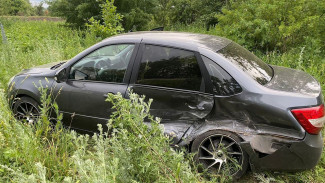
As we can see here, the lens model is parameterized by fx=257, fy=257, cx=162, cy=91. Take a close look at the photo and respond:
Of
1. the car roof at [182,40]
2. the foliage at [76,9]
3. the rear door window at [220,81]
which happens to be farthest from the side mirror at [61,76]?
the foliage at [76,9]

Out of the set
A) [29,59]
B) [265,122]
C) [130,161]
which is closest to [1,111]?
[130,161]

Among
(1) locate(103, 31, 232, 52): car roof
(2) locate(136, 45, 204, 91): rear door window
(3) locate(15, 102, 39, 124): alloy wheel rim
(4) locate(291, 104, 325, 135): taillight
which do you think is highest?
(1) locate(103, 31, 232, 52): car roof

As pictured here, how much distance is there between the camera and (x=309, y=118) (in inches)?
102

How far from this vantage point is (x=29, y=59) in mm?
6504

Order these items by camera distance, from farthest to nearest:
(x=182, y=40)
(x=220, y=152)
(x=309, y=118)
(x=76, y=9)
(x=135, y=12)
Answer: (x=135, y=12)
(x=76, y=9)
(x=182, y=40)
(x=220, y=152)
(x=309, y=118)

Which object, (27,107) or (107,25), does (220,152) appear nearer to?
(27,107)

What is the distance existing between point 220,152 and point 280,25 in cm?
471

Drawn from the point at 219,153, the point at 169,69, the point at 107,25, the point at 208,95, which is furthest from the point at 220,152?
the point at 107,25

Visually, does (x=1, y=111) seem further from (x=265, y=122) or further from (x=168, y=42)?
(x=265, y=122)

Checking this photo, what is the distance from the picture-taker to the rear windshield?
300 centimetres

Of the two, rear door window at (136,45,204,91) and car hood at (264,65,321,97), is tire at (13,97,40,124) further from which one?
car hood at (264,65,321,97)

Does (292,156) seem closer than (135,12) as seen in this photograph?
Yes

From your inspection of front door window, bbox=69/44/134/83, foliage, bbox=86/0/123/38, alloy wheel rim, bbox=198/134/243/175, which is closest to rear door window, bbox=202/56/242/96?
alloy wheel rim, bbox=198/134/243/175

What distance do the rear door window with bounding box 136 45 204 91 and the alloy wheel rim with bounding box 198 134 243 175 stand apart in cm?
63
